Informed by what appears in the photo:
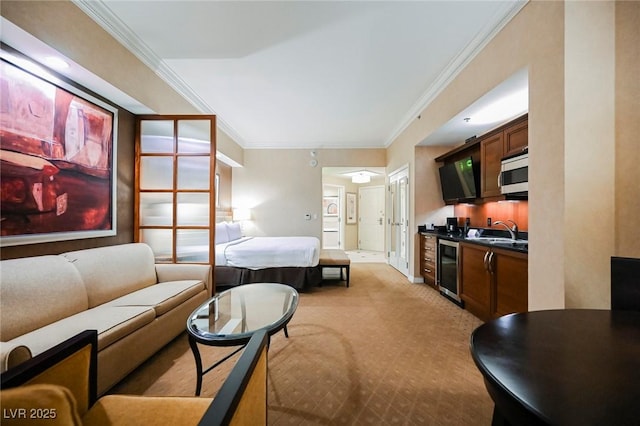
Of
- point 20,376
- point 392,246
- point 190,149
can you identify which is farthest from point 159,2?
point 392,246

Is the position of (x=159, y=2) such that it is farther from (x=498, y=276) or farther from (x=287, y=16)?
(x=498, y=276)

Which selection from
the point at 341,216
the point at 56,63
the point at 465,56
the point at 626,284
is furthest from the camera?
the point at 341,216

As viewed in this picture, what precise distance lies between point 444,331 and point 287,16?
3.28 metres

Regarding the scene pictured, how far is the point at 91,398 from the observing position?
3.31 feet

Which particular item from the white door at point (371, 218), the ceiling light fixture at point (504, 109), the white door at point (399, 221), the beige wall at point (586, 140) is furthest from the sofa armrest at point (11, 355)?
the white door at point (371, 218)

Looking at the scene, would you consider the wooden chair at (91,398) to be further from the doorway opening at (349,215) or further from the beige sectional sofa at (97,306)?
the doorway opening at (349,215)

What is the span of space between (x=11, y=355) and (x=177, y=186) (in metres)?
2.12

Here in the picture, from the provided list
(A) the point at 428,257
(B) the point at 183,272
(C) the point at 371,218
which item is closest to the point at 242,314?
(B) the point at 183,272

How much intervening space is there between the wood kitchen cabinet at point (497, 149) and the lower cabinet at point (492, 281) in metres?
0.83

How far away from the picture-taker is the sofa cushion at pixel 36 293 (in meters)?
1.35

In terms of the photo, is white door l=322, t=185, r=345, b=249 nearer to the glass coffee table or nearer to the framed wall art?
the glass coffee table

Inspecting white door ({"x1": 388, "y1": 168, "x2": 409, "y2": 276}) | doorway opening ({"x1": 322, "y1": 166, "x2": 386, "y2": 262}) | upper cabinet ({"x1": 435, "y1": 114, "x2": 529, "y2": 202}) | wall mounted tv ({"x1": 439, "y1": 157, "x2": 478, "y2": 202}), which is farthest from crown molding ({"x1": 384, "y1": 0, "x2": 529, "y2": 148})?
doorway opening ({"x1": 322, "y1": 166, "x2": 386, "y2": 262})

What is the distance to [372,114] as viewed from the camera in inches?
155

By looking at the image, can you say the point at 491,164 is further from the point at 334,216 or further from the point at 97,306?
the point at 334,216
